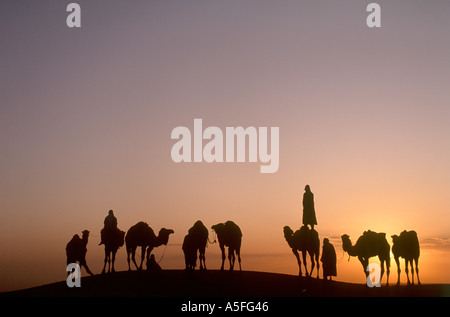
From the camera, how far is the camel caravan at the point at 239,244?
22.4 metres

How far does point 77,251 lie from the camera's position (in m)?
22.3

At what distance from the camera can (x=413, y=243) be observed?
22484 mm

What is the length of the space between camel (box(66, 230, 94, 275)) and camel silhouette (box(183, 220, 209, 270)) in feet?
12.9

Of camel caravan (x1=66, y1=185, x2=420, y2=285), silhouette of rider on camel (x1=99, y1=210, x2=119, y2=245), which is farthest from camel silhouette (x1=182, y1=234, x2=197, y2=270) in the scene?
silhouette of rider on camel (x1=99, y1=210, x2=119, y2=245)

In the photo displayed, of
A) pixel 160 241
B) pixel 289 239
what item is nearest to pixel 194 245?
pixel 160 241

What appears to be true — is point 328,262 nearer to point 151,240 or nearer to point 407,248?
point 407,248

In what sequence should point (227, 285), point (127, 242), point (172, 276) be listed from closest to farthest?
point (227, 285), point (172, 276), point (127, 242)

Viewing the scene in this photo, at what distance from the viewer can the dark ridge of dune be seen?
19.6 m

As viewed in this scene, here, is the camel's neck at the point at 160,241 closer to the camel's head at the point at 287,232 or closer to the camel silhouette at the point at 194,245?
the camel silhouette at the point at 194,245
